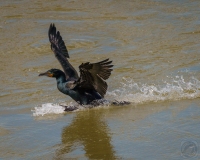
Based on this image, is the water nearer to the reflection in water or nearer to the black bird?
the reflection in water

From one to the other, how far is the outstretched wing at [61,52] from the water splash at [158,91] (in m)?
0.63

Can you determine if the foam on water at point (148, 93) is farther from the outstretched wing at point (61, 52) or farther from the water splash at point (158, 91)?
the outstretched wing at point (61, 52)

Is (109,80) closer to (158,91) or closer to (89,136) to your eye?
(158,91)

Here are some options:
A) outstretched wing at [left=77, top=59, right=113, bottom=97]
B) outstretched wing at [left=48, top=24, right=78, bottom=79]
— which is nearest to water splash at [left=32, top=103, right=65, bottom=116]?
outstretched wing at [left=77, top=59, right=113, bottom=97]

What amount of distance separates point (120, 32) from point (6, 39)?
231cm

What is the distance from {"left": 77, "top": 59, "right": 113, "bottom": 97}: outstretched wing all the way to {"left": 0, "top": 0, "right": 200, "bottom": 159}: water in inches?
12.4

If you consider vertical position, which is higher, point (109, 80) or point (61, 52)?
point (61, 52)

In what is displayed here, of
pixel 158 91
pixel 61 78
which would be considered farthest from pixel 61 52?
pixel 158 91

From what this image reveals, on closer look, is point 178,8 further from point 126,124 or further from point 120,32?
point 126,124

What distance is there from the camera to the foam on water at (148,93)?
311 inches

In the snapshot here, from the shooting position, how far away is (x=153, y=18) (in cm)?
1284

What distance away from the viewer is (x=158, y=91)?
8289 millimetres

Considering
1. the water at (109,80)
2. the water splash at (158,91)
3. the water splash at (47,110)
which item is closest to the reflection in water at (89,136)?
the water at (109,80)

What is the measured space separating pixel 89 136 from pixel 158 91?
1.87 m
